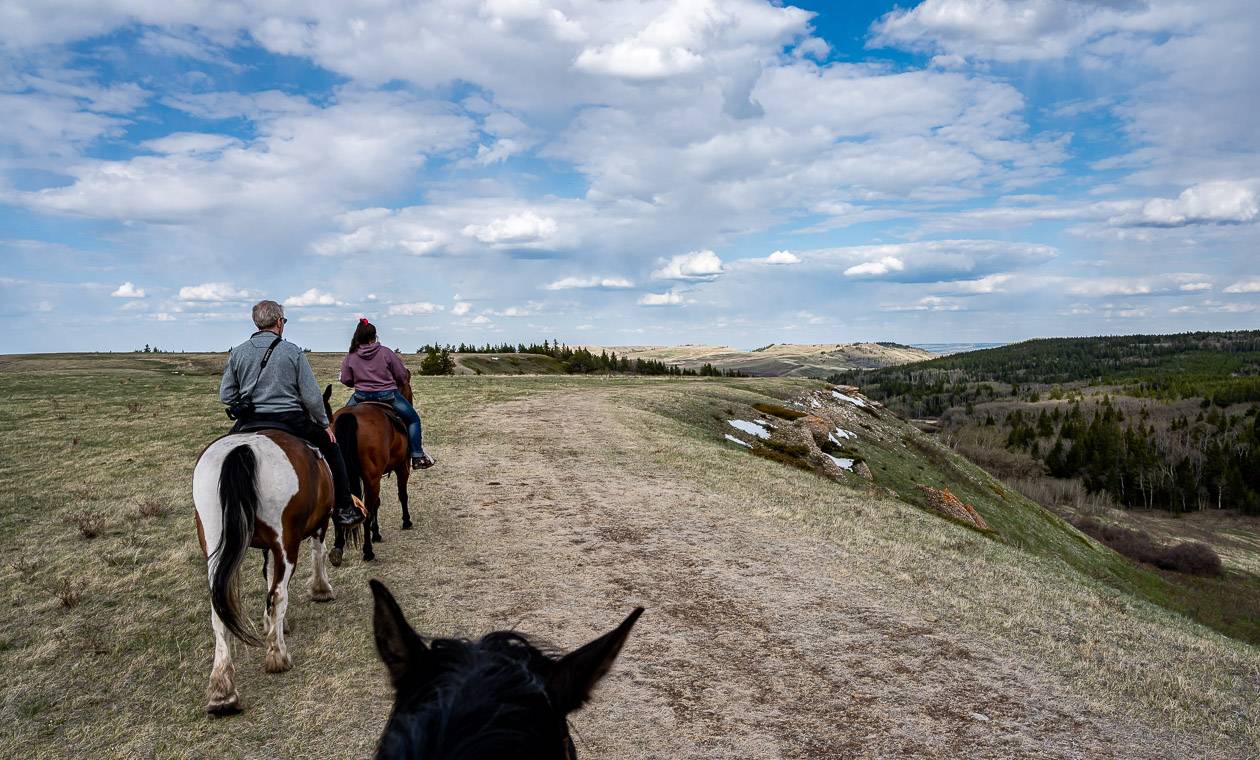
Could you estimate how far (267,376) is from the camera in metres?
7.75

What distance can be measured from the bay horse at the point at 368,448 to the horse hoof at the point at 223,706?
3.96m

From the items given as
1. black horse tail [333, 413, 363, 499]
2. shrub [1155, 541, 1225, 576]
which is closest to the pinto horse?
black horse tail [333, 413, 363, 499]

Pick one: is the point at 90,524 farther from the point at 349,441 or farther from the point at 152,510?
the point at 349,441

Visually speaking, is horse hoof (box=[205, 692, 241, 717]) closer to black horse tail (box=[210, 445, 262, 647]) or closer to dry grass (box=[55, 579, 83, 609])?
black horse tail (box=[210, 445, 262, 647])

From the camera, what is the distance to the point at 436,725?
1629 millimetres

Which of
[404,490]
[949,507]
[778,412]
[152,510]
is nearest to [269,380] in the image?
[404,490]

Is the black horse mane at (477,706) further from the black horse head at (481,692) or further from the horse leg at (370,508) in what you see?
the horse leg at (370,508)

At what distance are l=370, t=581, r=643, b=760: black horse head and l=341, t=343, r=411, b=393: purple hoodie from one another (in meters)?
10.3

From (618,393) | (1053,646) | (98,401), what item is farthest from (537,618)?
(98,401)

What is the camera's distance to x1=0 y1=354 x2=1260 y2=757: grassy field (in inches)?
254

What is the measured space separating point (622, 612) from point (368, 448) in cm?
508

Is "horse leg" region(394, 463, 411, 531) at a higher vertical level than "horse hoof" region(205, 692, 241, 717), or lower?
higher

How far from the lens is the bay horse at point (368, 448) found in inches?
420

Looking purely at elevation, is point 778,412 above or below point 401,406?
below
